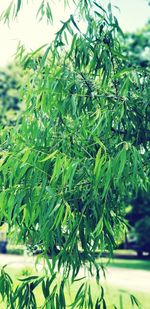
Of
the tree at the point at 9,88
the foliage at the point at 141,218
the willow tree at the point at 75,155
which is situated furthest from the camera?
the tree at the point at 9,88

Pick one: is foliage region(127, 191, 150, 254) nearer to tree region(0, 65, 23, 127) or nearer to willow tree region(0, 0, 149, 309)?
tree region(0, 65, 23, 127)

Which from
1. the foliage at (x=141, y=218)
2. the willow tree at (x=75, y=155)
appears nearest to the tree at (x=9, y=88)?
the foliage at (x=141, y=218)

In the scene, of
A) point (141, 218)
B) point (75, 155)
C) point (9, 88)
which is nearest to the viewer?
point (75, 155)

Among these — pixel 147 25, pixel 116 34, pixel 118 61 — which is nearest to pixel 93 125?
pixel 118 61

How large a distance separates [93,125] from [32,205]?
78 centimetres

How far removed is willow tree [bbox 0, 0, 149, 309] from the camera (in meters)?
3.27

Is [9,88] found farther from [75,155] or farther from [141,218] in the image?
[75,155]

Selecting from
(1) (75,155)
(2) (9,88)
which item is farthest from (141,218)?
(1) (75,155)

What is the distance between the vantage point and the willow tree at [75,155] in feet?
10.7

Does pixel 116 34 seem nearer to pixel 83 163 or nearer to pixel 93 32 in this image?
pixel 93 32

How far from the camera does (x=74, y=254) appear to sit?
11.4 ft

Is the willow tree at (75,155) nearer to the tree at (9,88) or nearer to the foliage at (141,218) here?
the foliage at (141,218)

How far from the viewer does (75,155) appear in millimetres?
3654

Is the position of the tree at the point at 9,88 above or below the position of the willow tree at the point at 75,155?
above
